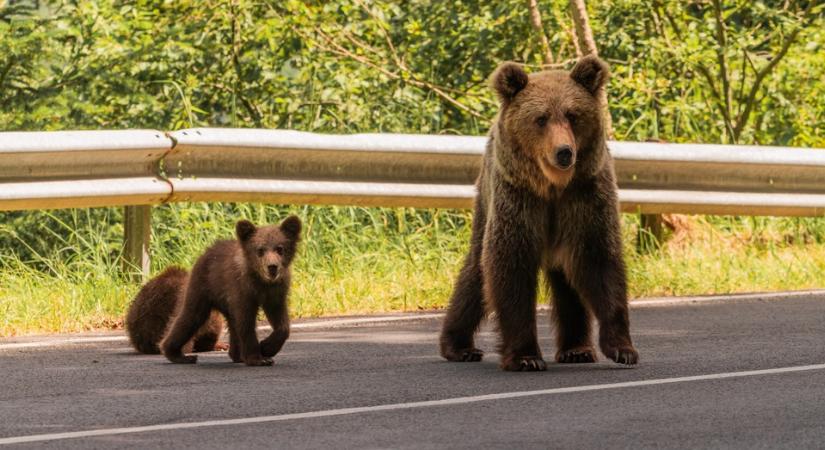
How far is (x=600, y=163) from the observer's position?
761 centimetres

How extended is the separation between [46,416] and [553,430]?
74.5 inches

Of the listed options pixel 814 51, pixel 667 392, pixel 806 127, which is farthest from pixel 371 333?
pixel 814 51

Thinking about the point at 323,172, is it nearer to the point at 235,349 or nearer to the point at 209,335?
the point at 209,335

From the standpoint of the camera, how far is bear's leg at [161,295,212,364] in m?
7.96

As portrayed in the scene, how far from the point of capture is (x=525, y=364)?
7.45m

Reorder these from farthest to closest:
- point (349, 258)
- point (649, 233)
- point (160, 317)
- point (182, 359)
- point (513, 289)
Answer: point (649, 233) < point (349, 258) < point (160, 317) < point (182, 359) < point (513, 289)

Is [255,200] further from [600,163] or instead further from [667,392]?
[667,392]

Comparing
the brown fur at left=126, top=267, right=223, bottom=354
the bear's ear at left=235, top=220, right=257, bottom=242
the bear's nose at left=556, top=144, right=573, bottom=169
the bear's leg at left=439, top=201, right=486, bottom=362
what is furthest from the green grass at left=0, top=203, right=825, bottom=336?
the bear's nose at left=556, top=144, right=573, bottom=169

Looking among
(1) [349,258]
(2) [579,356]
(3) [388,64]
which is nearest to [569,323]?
(2) [579,356]

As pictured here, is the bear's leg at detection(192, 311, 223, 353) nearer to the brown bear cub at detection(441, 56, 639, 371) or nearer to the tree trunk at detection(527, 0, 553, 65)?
the brown bear cub at detection(441, 56, 639, 371)

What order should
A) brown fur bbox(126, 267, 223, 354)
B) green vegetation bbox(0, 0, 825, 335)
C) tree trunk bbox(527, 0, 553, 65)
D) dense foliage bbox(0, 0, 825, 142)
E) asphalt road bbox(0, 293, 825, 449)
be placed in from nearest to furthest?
1. asphalt road bbox(0, 293, 825, 449)
2. brown fur bbox(126, 267, 223, 354)
3. green vegetation bbox(0, 0, 825, 335)
4. dense foliage bbox(0, 0, 825, 142)
5. tree trunk bbox(527, 0, 553, 65)

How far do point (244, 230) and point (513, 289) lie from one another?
56.3 inches

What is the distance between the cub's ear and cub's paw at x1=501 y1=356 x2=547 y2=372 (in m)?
1.36

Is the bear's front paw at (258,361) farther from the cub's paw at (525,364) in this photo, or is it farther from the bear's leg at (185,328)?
the cub's paw at (525,364)
